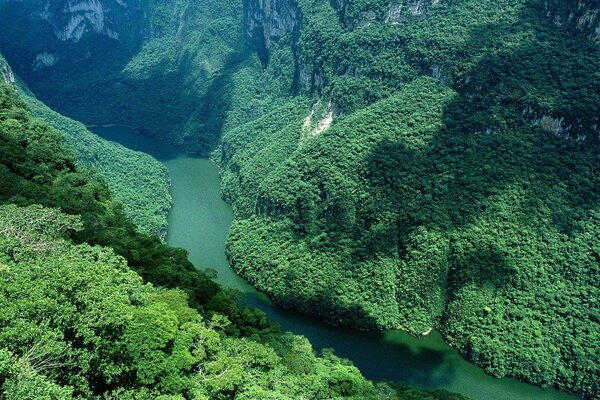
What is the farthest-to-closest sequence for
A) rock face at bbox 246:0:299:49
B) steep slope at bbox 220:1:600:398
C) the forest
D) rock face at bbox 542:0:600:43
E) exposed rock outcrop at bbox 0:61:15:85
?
rock face at bbox 246:0:299:49
exposed rock outcrop at bbox 0:61:15:85
rock face at bbox 542:0:600:43
steep slope at bbox 220:1:600:398
the forest

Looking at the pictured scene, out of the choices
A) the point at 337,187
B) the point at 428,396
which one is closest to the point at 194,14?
the point at 337,187

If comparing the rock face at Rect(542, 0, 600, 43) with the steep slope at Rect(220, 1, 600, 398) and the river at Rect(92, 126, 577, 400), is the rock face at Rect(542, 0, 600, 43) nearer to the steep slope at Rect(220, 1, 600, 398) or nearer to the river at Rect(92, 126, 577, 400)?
the steep slope at Rect(220, 1, 600, 398)

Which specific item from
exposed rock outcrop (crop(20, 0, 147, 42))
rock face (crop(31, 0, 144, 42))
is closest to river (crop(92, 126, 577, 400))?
rock face (crop(31, 0, 144, 42))

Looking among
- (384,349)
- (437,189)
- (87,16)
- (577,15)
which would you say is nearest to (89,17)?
(87,16)

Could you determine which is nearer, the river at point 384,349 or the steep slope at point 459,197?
the river at point 384,349

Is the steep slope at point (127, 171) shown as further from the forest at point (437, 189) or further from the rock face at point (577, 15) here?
the rock face at point (577, 15)

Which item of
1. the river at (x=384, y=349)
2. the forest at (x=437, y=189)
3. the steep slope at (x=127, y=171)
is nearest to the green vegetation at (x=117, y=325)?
the forest at (x=437, y=189)
